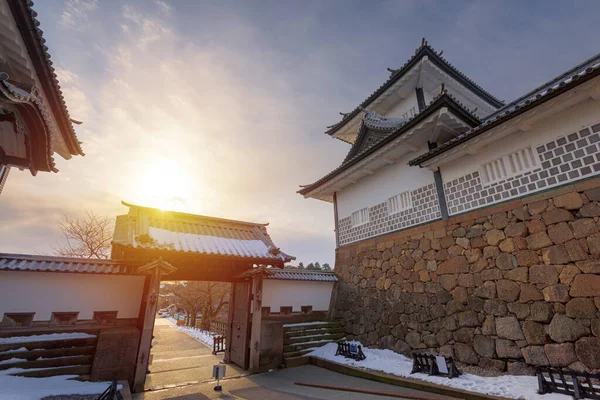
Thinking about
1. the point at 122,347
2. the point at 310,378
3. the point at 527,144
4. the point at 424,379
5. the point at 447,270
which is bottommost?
the point at 310,378

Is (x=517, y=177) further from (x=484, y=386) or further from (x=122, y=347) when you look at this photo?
(x=122, y=347)

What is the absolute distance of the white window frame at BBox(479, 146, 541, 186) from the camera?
6.02 metres

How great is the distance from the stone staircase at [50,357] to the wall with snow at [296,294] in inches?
199

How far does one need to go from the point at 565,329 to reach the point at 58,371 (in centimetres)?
1061

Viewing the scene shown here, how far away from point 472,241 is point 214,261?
799 centimetres

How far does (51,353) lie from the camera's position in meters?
5.69

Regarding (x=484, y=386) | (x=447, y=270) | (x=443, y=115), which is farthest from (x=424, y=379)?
(x=443, y=115)

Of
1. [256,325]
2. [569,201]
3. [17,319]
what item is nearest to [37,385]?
[17,319]

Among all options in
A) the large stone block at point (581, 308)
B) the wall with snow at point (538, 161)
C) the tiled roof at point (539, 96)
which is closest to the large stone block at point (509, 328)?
the large stone block at point (581, 308)

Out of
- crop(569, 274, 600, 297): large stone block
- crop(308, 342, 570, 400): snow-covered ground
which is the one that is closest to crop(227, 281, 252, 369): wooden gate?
crop(308, 342, 570, 400): snow-covered ground

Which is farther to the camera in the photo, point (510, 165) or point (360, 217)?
point (360, 217)

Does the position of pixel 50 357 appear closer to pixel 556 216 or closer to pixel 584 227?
pixel 556 216

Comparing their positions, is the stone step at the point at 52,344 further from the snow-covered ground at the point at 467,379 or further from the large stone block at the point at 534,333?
the large stone block at the point at 534,333

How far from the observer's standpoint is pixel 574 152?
5355 millimetres
